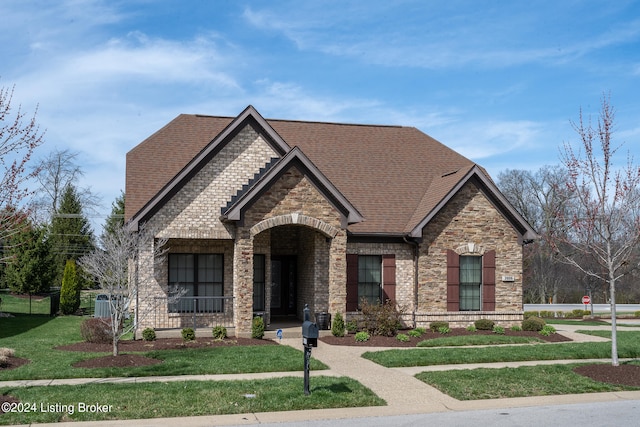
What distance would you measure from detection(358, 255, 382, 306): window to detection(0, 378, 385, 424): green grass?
418 inches

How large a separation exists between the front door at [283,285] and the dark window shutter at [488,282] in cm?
707

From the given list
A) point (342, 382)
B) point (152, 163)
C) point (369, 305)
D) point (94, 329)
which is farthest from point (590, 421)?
point (152, 163)

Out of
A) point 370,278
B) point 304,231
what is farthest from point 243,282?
point 370,278

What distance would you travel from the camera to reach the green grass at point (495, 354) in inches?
629

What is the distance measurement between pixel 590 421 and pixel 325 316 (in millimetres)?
11840

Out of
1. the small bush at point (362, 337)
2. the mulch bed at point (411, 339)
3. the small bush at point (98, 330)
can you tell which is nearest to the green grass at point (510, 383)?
the mulch bed at point (411, 339)

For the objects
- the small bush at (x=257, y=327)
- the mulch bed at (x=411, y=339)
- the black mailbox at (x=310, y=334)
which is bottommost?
the mulch bed at (x=411, y=339)

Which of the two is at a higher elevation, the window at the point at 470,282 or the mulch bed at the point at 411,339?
the window at the point at 470,282

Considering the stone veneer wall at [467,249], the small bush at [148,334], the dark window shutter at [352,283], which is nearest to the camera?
the small bush at [148,334]

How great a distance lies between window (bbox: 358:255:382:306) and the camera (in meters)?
23.5

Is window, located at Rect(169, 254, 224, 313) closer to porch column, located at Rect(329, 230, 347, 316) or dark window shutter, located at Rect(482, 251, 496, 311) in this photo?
porch column, located at Rect(329, 230, 347, 316)

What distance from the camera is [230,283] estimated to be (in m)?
22.5

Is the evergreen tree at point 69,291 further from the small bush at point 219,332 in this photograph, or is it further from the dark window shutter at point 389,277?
the dark window shutter at point 389,277

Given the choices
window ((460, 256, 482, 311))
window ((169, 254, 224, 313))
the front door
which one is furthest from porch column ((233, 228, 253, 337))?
window ((460, 256, 482, 311))
